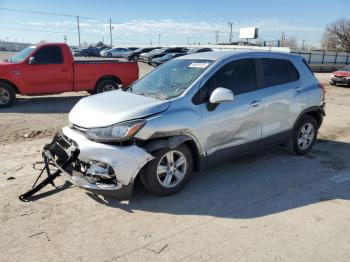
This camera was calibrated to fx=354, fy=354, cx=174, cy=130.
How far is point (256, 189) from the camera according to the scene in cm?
488

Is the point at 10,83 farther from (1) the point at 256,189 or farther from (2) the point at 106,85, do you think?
(1) the point at 256,189

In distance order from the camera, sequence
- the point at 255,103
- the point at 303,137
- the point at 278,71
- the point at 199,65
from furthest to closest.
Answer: the point at 303,137 < the point at 278,71 < the point at 255,103 < the point at 199,65

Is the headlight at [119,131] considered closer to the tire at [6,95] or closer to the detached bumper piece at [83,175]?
the detached bumper piece at [83,175]

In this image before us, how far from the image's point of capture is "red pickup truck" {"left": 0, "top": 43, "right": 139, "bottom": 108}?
10680 millimetres

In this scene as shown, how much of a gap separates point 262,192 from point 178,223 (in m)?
1.44

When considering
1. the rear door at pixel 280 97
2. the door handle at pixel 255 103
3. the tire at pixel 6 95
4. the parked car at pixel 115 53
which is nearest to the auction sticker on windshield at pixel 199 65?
the door handle at pixel 255 103

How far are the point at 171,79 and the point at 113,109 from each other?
1175mm

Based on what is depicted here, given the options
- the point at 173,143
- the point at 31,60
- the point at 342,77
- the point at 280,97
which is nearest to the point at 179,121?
the point at 173,143

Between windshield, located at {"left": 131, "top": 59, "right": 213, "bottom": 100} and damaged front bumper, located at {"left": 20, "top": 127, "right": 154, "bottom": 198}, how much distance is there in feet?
3.36

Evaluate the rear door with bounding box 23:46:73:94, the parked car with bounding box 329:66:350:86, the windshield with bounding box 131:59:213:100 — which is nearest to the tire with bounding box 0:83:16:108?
the rear door with bounding box 23:46:73:94

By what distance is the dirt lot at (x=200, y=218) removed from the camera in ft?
11.2

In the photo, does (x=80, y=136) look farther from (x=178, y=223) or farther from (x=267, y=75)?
(x=267, y=75)

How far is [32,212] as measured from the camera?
4.11m

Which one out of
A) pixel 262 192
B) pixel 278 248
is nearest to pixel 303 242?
pixel 278 248
